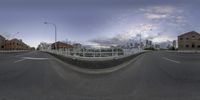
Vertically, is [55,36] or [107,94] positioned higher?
[55,36]

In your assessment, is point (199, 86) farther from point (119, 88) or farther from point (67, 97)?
point (67, 97)

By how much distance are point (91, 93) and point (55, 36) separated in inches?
2477

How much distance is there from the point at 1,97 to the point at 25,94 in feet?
2.34

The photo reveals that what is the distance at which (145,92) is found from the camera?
8.15m

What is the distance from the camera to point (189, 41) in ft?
407

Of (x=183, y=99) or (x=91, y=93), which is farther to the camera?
(x=91, y=93)

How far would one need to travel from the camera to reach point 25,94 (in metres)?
7.88

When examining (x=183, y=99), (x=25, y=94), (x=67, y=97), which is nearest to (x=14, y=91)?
(x=25, y=94)

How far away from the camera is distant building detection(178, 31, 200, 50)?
396ft

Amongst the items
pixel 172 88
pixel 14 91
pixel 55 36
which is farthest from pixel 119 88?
pixel 55 36

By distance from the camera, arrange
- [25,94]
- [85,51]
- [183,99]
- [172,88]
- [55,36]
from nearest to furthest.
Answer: [183,99], [25,94], [172,88], [85,51], [55,36]

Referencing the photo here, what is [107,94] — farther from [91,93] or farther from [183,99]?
[183,99]

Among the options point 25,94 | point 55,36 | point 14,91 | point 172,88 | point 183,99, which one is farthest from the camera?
point 55,36

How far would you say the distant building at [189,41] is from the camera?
12060cm
